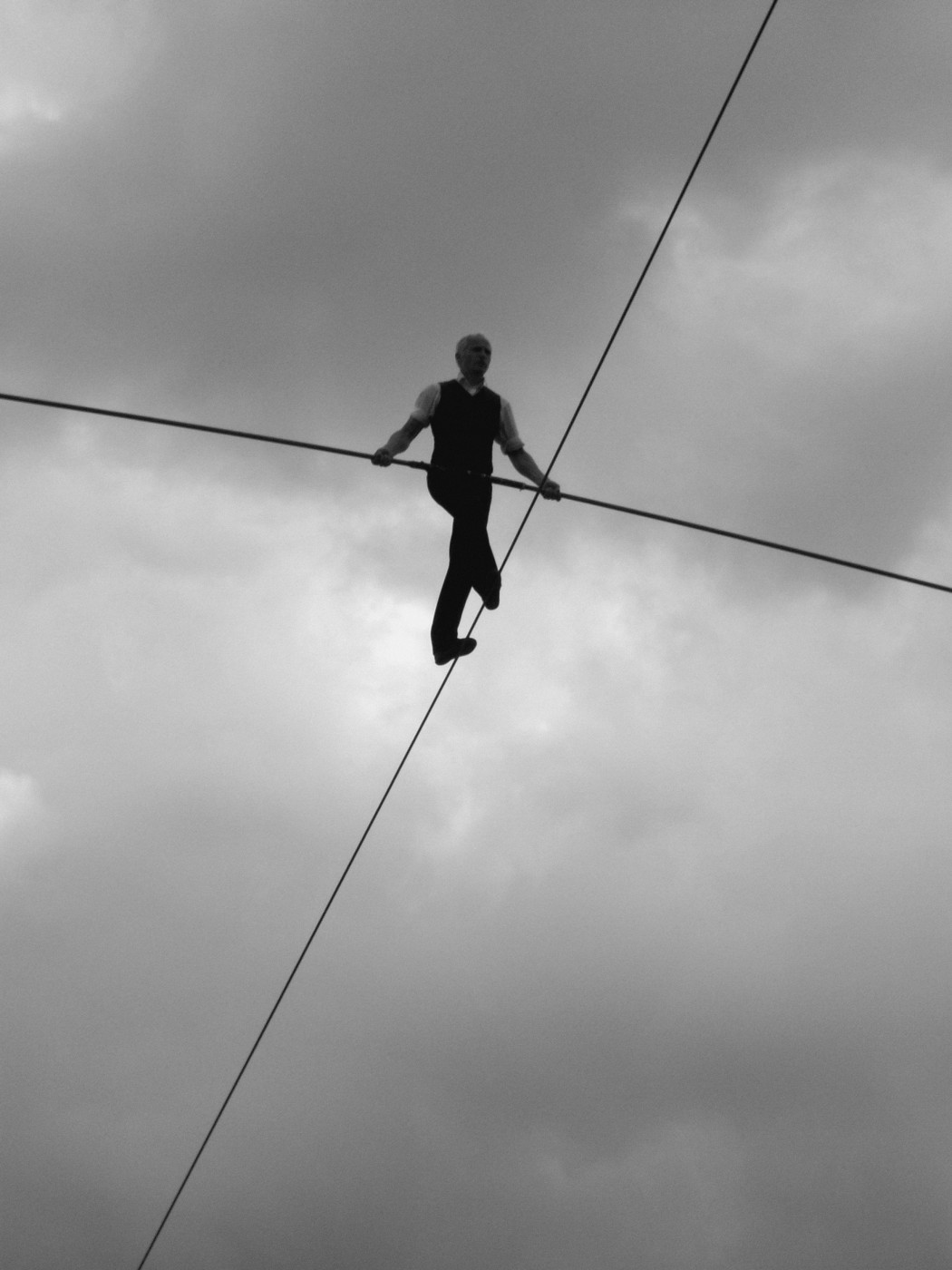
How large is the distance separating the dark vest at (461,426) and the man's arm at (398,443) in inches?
5.7

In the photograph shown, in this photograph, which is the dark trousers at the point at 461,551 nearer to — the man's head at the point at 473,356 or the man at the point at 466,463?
the man at the point at 466,463

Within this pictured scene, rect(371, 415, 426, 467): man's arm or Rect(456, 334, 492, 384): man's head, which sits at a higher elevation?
Rect(456, 334, 492, 384): man's head

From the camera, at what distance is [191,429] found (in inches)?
444

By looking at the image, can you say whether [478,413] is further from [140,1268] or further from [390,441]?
[140,1268]

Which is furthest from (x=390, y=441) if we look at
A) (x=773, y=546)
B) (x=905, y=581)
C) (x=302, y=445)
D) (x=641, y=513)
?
(x=905, y=581)

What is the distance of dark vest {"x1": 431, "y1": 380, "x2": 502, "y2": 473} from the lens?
12.1 meters

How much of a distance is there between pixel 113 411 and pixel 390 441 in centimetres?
154

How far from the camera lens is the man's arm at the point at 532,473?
39.6ft

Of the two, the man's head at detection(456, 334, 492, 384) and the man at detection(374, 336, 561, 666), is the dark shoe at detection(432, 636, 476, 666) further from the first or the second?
the man's head at detection(456, 334, 492, 384)

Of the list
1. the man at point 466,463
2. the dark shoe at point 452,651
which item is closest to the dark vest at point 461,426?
the man at point 466,463

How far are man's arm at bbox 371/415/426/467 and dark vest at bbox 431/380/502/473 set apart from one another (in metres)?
0.14

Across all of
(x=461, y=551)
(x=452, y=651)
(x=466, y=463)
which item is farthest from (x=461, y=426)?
(x=452, y=651)

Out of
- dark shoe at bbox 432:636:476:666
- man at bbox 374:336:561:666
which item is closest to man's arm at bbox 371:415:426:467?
man at bbox 374:336:561:666

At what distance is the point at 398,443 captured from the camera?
11852mm
